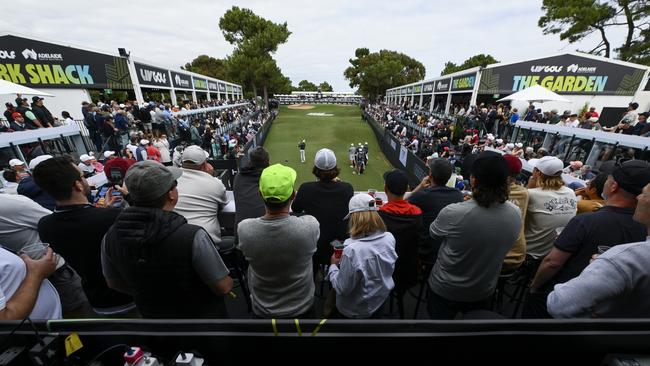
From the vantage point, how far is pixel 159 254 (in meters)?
1.49

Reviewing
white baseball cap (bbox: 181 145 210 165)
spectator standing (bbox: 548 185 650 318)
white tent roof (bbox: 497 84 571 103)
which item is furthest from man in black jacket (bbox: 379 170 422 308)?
white tent roof (bbox: 497 84 571 103)

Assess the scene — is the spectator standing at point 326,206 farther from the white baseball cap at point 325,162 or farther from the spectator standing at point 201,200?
the spectator standing at point 201,200

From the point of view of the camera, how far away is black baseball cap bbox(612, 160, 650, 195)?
5.50 ft

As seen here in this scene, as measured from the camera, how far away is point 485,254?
1918 millimetres

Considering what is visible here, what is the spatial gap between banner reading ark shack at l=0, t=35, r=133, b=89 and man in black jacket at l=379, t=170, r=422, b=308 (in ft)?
69.5

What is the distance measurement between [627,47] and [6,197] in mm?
38592

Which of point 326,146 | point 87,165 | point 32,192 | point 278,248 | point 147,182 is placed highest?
point 147,182

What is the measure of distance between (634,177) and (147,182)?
10.1 feet

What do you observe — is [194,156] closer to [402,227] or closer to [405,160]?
[402,227]

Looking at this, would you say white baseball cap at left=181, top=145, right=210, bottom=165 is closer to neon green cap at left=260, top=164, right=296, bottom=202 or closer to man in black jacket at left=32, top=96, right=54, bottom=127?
neon green cap at left=260, top=164, right=296, bottom=202

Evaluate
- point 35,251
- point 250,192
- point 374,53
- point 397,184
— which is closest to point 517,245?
point 397,184

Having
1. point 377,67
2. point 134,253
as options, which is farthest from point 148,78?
point 377,67

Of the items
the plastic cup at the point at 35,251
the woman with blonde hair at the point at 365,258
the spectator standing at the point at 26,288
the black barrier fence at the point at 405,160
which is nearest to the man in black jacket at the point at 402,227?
the woman with blonde hair at the point at 365,258

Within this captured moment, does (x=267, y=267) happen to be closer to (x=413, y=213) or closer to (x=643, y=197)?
(x=413, y=213)
